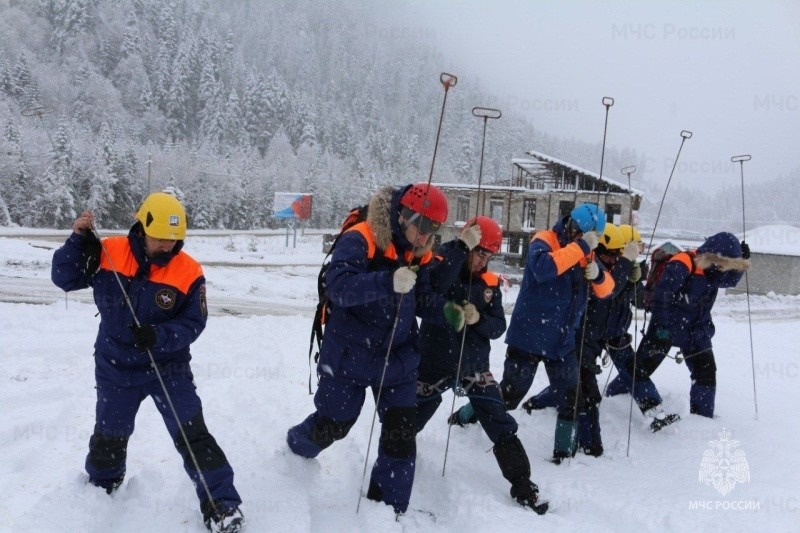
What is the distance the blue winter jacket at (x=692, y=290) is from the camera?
5.64 meters

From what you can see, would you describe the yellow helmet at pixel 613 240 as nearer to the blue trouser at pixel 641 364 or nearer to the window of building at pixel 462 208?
the blue trouser at pixel 641 364

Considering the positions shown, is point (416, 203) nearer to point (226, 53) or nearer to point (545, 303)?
point (545, 303)

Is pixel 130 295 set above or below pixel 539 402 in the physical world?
above

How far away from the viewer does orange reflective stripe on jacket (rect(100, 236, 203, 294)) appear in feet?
10.7

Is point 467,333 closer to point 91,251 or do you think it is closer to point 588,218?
point 588,218

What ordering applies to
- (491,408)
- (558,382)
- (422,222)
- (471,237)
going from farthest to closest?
(558,382)
(491,408)
(471,237)
(422,222)

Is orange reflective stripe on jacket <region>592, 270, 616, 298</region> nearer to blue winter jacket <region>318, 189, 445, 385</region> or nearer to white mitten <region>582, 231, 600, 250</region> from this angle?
white mitten <region>582, 231, 600, 250</region>

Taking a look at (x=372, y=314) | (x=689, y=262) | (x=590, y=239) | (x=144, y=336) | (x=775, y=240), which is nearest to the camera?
(x=144, y=336)

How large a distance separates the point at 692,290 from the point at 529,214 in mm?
30592

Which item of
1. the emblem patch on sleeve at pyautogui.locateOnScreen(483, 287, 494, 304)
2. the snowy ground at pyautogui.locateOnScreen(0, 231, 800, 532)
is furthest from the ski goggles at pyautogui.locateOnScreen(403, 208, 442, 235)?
the snowy ground at pyautogui.locateOnScreen(0, 231, 800, 532)

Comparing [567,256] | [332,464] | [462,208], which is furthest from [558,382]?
[462,208]

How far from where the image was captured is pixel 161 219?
319cm

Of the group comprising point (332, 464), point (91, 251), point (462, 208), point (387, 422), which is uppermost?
point (462, 208)

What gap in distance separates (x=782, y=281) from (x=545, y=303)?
3383cm
